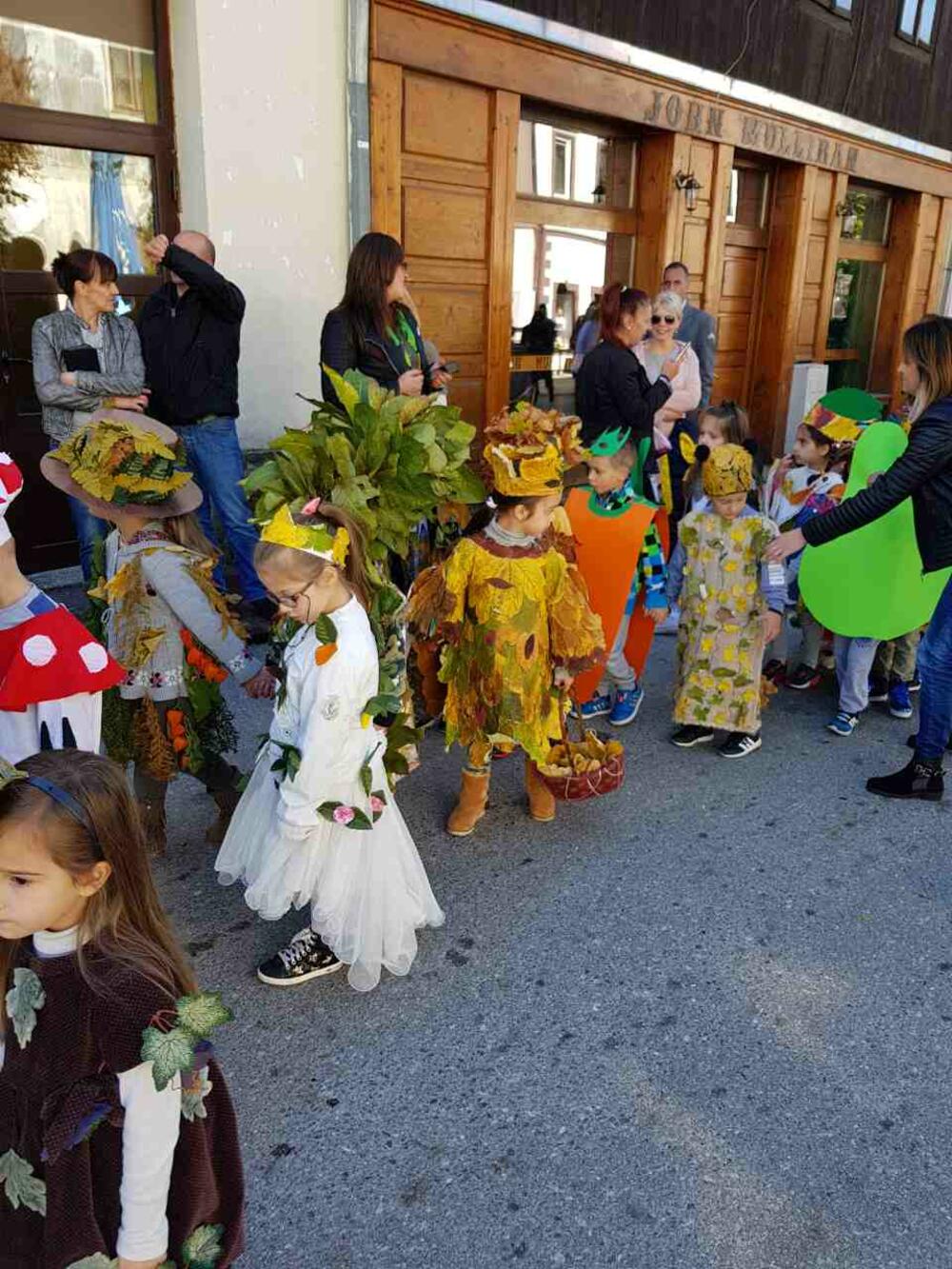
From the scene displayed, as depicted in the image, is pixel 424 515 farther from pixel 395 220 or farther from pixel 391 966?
pixel 395 220

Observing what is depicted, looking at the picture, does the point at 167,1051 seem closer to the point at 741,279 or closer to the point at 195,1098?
the point at 195,1098

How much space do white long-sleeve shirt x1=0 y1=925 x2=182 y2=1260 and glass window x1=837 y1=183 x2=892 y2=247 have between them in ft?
40.0

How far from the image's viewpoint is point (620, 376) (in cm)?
517

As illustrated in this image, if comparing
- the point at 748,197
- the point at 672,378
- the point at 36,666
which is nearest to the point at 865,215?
the point at 748,197

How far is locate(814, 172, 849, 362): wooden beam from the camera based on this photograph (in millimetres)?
11227

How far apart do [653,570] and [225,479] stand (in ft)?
8.30

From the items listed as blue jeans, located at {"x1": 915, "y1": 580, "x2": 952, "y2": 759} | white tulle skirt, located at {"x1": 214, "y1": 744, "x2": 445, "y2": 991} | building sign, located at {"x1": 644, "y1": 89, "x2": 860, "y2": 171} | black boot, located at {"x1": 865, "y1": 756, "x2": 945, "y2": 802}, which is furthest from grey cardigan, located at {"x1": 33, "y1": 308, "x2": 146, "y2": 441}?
building sign, located at {"x1": 644, "y1": 89, "x2": 860, "y2": 171}

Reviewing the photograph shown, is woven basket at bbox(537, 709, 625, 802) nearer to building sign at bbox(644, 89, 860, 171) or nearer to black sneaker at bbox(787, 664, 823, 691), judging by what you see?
black sneaker at bbox(787, 664, 823, 691)

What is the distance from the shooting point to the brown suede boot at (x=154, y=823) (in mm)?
3342

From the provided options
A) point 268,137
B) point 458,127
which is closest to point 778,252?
point 458,127

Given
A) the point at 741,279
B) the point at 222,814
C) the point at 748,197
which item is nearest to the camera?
the point at 222,814

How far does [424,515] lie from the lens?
2980 millimetres

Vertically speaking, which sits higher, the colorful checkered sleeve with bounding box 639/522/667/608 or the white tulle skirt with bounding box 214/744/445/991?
the colorful checkered sleeve with bounding box 639/522/667/608

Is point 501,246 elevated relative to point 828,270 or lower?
lower
